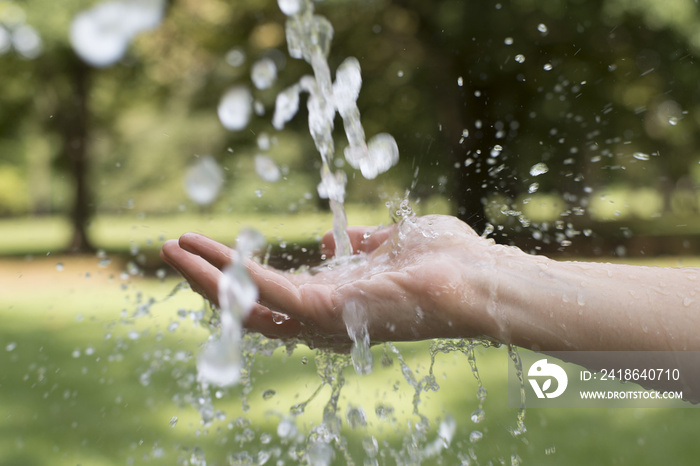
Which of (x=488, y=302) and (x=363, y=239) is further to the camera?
(x=363, y=239)

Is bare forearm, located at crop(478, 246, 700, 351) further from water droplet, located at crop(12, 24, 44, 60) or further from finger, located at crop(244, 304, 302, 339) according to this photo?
water droplet, located at crop(12, 24, 44, 60)

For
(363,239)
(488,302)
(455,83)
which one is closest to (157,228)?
(455,83)

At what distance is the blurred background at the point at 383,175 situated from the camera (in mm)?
3811

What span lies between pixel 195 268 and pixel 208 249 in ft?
0.25

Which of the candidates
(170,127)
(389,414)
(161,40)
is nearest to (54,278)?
(161,40)

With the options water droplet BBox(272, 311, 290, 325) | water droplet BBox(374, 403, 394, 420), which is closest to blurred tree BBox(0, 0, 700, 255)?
water droplet BBox(374, 403, 394, 420)

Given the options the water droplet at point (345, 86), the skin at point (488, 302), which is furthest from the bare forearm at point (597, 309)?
the water droplet at point (345, 86)

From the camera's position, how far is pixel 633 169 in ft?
54.3

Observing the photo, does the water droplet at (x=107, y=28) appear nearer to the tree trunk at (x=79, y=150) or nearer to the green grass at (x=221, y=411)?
the tree trunk at (x=79, y=150)

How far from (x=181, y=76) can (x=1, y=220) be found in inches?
820

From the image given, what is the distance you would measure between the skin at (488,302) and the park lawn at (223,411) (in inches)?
26.4

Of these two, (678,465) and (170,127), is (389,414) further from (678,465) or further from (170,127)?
(170,127)

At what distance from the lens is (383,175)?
1315 centimetres

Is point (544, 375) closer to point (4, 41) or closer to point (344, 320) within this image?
point (344, 320)
